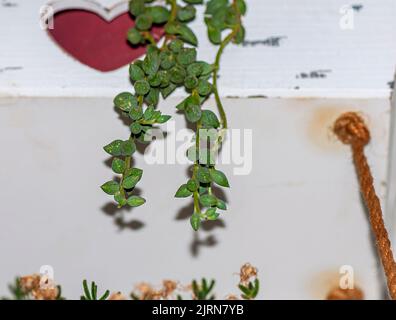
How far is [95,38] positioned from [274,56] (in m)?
0.28

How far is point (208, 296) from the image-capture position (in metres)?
1.28

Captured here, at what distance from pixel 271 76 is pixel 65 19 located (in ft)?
1.09

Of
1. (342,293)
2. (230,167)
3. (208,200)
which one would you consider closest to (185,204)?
(230,167)

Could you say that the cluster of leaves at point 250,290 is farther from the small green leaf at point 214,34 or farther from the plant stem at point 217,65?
the small green leaf at point 214,34

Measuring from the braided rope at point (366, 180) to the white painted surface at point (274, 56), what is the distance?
5 cm

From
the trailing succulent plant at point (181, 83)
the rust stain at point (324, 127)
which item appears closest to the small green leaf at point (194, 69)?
the trailing succulent plant at point (181, 83)

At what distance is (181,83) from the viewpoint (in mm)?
1219

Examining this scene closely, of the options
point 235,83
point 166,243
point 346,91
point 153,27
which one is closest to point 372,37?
point 346,91

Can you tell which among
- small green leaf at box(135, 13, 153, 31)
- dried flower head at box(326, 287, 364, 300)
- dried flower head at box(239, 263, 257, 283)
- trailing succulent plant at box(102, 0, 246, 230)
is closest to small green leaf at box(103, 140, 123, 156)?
trailing succulent plant at box(102, 0, 246, 230)

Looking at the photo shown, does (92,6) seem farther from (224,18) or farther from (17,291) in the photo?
(17,291)

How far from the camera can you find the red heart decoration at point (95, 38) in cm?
121

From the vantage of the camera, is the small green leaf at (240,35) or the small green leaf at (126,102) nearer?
the small green leaf at (126,102)

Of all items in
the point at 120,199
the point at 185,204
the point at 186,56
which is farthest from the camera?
the point at 185,204
